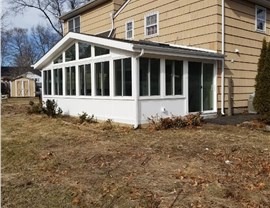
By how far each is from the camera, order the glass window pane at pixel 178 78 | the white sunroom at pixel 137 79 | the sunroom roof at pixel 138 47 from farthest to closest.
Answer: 1. the glass window pane at pixel 178 78
2. the white sunroom at pixel 137 79
3. the sunroom roof at pixel 138 47

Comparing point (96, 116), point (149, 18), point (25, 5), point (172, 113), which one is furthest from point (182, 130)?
point (25, 5)

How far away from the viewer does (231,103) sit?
13.8 m

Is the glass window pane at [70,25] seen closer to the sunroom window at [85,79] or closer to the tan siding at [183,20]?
the tan siding at [183,20]

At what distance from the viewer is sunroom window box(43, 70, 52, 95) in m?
17.8

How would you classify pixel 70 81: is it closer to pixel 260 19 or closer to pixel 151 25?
pixel 151 25

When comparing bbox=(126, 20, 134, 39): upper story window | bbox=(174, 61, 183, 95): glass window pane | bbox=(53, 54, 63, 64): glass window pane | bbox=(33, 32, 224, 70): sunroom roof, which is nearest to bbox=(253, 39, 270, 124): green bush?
bbox=(33, 32, 224, 70): sunroom roof

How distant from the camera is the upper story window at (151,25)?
53.8 feet

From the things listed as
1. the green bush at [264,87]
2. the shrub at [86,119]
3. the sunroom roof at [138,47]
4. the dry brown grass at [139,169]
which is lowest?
the dry brown grass at [139,169]

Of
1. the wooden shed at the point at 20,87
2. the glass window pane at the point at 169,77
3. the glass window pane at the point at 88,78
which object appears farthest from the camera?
the wooden shed at the point at 20,87

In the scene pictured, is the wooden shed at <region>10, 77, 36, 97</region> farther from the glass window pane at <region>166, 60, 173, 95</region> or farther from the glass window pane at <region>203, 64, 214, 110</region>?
the glass window pane at <region>166, 60, 173, 95</region>

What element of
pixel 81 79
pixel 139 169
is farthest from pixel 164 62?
pixel 139 169

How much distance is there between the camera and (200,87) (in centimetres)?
1298

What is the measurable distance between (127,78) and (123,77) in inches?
9.3

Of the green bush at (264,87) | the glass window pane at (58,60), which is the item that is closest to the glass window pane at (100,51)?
the glass window pane at (58,60)
